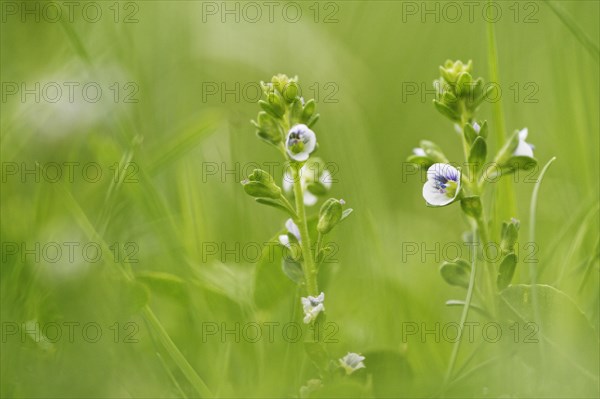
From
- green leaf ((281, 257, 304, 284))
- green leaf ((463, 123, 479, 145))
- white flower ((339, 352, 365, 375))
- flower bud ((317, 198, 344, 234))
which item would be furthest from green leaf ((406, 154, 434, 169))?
white flower ((339, 352, 365, 375))

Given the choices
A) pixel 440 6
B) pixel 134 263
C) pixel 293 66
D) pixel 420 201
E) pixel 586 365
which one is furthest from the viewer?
pixel 440 6

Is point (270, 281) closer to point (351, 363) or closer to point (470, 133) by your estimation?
point (351, 363)

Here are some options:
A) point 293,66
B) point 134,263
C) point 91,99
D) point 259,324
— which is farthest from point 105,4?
point 259,324

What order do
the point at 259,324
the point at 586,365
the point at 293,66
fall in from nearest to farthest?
the point at 586,365
the point at 259,324
the point at 293,66

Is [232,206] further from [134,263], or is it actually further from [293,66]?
[293,66]

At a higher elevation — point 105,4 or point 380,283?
point 105,4

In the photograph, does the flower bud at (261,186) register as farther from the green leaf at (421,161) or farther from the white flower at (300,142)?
the green leaf at (421,161)

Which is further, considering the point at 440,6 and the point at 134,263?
the point at 440,6

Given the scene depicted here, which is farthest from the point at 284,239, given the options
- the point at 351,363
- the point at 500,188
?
the point at 500,188
